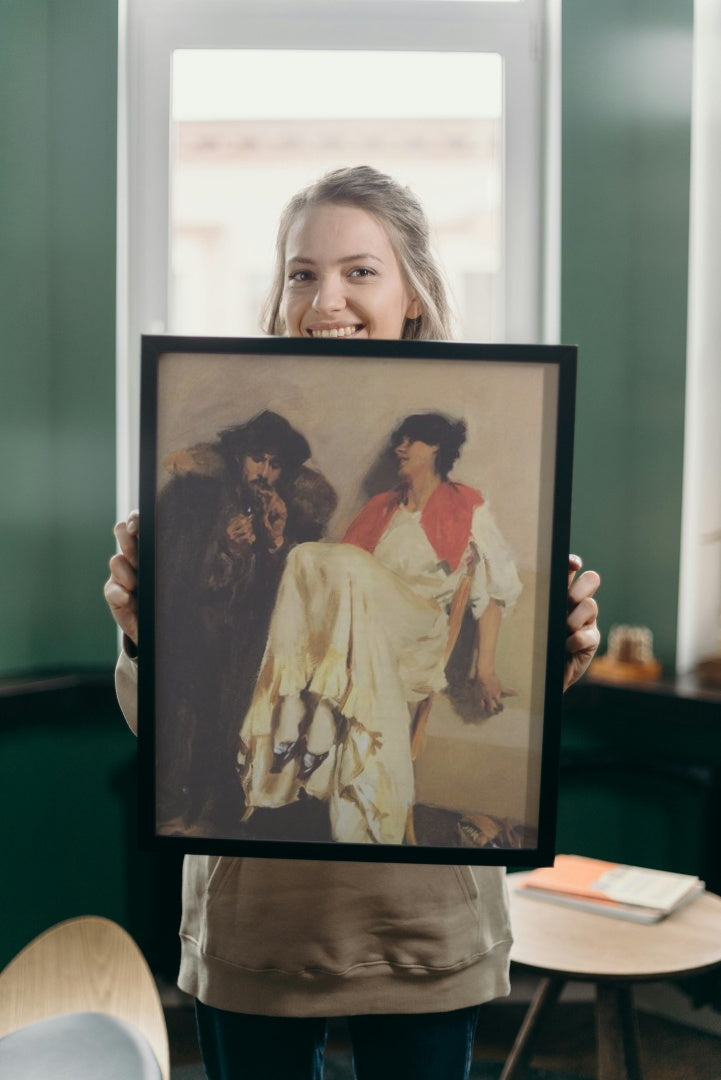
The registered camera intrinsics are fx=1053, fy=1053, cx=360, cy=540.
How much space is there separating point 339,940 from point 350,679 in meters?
0.28

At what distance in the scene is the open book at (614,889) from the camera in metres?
1.87

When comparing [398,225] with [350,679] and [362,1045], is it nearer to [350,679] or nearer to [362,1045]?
[350,679]

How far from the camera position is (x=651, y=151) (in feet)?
8.49

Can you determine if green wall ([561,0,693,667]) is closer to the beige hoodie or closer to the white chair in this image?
the beige hoodie

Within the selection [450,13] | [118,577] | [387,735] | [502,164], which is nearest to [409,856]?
[387,735]

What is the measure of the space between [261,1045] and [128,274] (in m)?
2.01

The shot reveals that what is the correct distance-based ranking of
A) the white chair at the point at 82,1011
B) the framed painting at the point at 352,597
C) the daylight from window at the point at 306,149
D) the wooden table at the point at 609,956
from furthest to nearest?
1. the daylight from window at the point at 306,149
2. the wooden table at the point at 609,956
3. the framed painting at the point at 352,597
4. the white chair at the point at 82,1011

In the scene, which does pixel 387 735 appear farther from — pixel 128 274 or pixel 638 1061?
pixel 128 274

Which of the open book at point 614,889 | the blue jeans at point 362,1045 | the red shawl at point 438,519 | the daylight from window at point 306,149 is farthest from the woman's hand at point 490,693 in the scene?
the daylight from window at point 306,149

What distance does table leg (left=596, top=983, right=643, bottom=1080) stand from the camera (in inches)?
68.5

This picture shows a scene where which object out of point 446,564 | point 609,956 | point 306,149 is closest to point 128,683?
point 446,564

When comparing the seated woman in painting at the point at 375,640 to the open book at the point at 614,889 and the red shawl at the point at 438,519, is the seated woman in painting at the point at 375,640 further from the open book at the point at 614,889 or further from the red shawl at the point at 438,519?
the open book at the point at 614,889

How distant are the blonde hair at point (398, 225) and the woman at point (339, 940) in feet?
0.16

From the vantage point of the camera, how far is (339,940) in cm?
106
